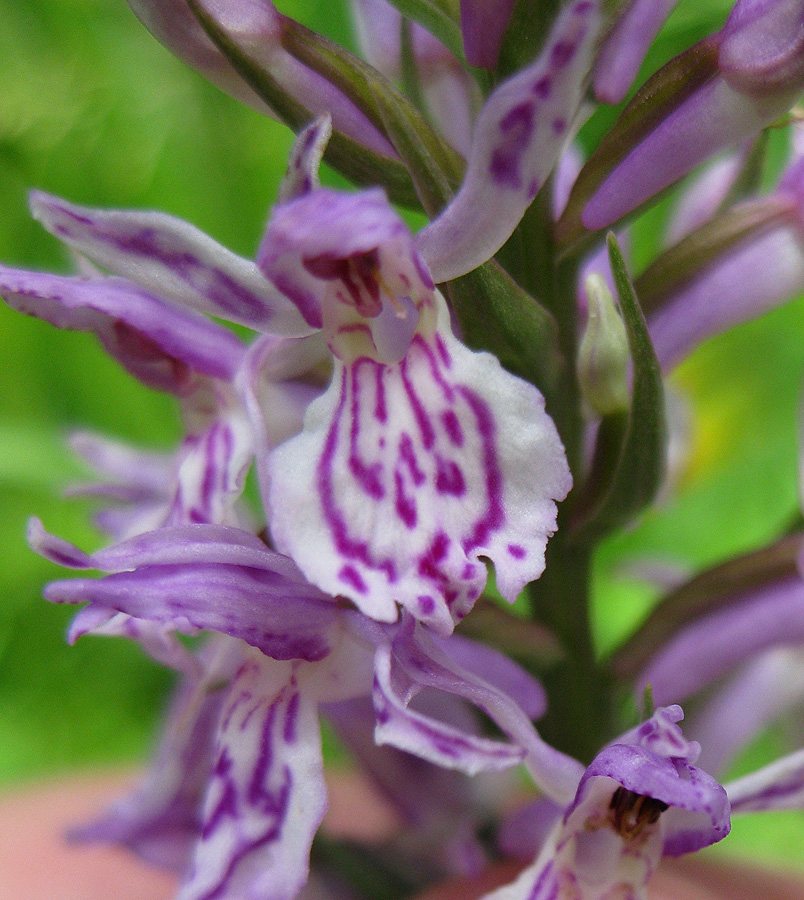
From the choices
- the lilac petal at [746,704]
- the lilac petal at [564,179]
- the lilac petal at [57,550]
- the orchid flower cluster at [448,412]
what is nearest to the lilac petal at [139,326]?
the orchid flower cluster at [448,412]

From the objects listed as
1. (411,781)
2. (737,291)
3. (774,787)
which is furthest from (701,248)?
(411,781)

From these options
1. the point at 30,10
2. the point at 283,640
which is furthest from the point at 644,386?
the point at 30,10

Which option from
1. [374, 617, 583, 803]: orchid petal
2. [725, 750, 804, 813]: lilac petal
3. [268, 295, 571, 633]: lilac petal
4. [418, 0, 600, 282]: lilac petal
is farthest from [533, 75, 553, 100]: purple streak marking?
[725, 750, 804, 813]: lilac petal

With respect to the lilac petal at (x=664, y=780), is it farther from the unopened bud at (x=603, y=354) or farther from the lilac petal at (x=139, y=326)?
the lilac petal at (x=139, y=326)

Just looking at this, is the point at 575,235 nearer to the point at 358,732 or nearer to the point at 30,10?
the point at 358,732

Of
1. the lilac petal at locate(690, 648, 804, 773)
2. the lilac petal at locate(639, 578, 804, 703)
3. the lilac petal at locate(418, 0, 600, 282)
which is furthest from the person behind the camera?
the lilac petal at locate(690, 648, 804, 773)

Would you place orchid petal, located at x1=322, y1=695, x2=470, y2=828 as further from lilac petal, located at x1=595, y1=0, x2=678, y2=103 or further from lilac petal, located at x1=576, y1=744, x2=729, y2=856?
lilac petal, located at x1=595, y1=0, x2=678, y2=103
